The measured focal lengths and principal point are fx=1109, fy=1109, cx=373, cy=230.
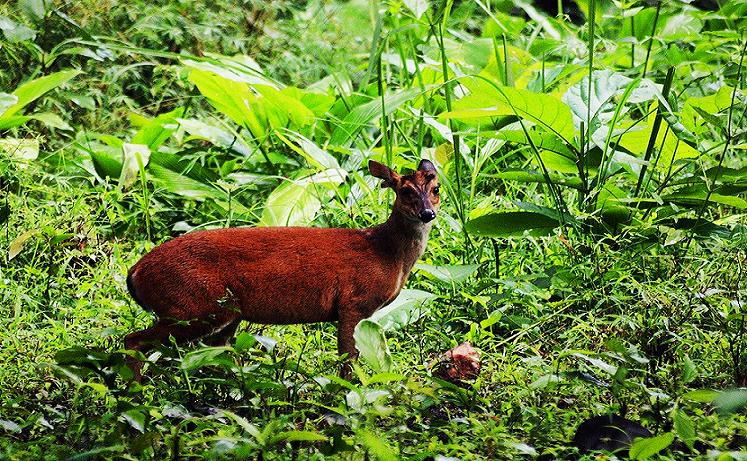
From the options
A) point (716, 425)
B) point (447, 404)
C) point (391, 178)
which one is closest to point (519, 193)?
point (391, 178)

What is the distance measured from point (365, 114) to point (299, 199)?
0.65m

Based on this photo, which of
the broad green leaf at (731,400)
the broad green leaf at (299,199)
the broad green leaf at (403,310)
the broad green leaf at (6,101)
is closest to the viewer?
the broad green leaf at (731,400)

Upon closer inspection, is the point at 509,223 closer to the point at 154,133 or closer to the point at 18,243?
the point at 18,243

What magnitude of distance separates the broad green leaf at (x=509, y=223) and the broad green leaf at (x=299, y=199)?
92 centimetres

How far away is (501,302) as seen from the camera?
4.77 m

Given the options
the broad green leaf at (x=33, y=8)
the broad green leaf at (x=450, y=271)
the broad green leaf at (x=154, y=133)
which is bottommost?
the broad green leaf at (x=154, y=133)

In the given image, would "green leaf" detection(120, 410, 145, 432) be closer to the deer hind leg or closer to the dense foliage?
the dense foliage

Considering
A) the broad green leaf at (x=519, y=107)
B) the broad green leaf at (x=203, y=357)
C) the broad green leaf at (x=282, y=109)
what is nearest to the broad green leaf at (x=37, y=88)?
the broad green leaf at (x=282, y=109)

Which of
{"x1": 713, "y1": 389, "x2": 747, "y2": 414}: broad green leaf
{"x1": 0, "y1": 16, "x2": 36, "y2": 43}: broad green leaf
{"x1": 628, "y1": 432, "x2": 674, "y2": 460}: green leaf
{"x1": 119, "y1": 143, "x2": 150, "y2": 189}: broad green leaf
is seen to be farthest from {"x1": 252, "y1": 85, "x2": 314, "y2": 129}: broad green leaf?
{"x1": 713, "y1": 389, "x2": 747, "y2": 414}: broad green leaf

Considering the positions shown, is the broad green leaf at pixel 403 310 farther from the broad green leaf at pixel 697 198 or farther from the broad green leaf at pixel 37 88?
the broad green leaf at pixel 37 88

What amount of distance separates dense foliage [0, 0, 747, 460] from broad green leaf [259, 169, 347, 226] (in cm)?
2

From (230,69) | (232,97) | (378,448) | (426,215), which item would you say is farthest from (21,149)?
(378,448)

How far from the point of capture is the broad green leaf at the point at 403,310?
455 centimetres

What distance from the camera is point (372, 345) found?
142 inches
